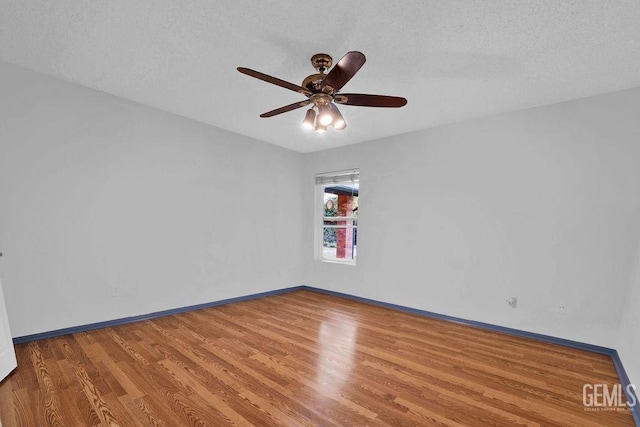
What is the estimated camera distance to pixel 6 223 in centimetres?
248

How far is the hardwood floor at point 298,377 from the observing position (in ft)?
5.49

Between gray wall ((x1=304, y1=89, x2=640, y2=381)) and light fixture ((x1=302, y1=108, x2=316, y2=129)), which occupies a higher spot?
light fixture ((x1=302, y1=108, x2=316, y2=129))

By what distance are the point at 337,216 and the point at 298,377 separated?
3179mm

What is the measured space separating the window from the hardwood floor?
191cm

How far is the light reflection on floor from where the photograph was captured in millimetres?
2066

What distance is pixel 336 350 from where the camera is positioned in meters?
2.58

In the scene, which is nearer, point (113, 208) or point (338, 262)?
point (113, 208)

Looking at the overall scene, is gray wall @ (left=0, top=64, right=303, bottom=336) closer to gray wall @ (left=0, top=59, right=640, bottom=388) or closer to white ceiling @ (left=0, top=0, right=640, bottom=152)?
gray wall @ (left=0, top=59, right=640, bottom=388)

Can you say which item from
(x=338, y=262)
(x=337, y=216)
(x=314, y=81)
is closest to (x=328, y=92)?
(x=314, y=81)

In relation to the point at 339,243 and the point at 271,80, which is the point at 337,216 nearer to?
the point at 339,243

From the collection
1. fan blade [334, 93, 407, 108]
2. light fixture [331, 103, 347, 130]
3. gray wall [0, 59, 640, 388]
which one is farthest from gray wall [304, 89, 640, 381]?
light fixture [331, 103, 347, 130]

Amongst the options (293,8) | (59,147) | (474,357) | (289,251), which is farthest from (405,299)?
(59,147)

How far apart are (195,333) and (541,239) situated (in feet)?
12.8

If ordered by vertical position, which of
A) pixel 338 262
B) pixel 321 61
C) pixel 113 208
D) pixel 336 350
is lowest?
pixel 336 350
